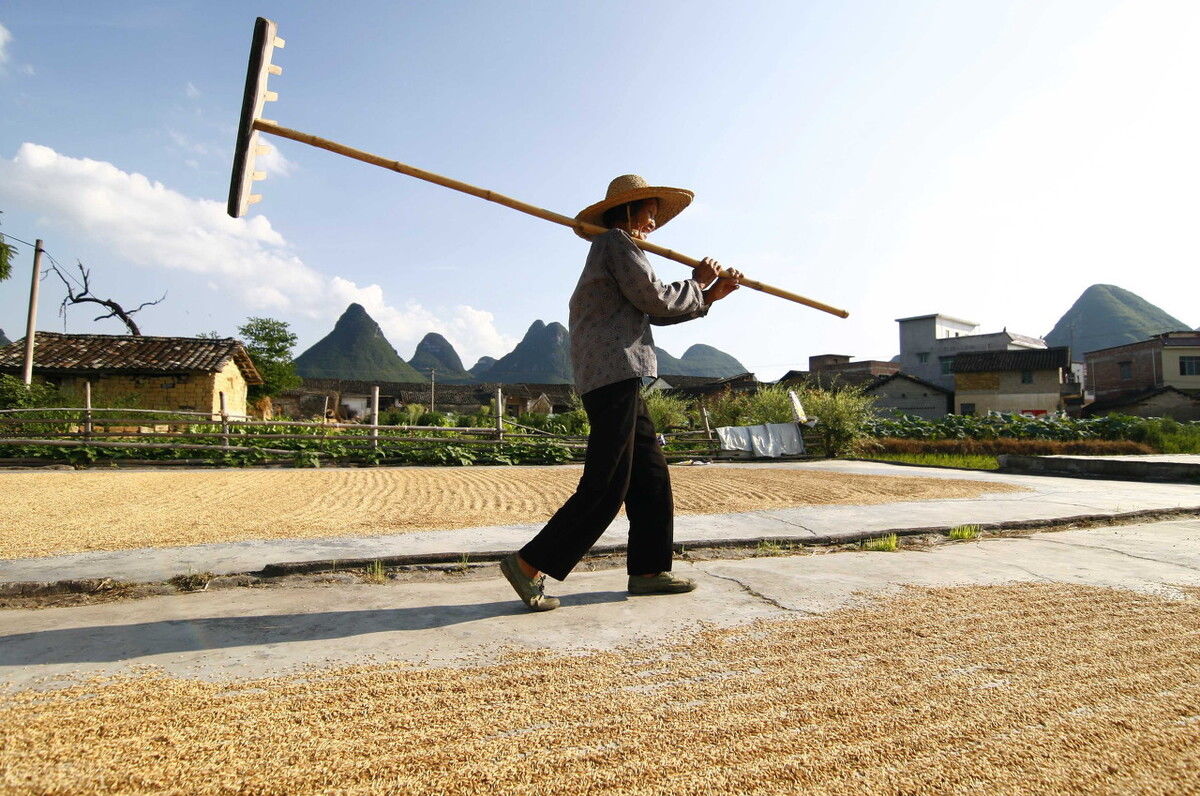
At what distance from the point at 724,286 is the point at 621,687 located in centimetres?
165

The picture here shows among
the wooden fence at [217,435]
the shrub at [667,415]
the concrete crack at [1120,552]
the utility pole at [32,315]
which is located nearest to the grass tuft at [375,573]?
the concrete crack at [1120,552]

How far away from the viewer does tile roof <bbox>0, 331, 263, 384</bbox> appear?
677 inches

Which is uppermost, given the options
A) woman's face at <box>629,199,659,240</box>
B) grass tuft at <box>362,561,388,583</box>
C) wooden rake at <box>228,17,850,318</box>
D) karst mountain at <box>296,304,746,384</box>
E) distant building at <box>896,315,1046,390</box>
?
karst mountain at <box>296,304,746,384</box>

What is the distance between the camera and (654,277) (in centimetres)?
220

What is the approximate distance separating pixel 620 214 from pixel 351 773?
203 centimetres

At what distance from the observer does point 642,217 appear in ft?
8.23

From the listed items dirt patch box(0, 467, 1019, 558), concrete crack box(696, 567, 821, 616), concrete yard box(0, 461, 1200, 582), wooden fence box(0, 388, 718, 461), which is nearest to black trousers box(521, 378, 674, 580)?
concrete crack box(696, 567, 821, 616)

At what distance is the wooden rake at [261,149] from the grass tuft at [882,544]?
1576 mm

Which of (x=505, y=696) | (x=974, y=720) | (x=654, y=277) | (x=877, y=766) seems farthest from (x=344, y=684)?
(x=654, y=277)

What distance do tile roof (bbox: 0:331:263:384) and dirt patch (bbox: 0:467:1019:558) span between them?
11486 mm

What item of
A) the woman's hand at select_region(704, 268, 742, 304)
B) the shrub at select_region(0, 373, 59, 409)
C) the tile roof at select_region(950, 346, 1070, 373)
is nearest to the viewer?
the woman's hand at select_region(704, 268, 742, 304)

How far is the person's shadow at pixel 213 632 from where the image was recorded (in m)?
1.57

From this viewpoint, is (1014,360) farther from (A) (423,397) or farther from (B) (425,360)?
(B) (425,360)

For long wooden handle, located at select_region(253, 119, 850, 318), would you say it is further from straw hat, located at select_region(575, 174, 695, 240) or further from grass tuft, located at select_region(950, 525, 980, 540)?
→ grass tuft, located at select_region(950, 525, 980, 540)
